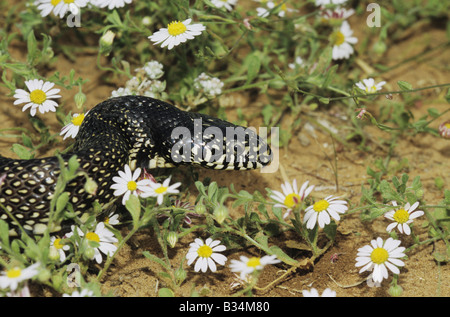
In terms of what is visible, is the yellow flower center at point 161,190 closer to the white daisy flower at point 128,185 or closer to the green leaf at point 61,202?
the white daisy flower at point 128,185

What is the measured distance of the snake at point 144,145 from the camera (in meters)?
4.36

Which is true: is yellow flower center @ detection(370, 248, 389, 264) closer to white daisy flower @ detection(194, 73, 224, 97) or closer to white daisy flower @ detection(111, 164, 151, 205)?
white daisy flower @ detection(111, 164, 151, 205)

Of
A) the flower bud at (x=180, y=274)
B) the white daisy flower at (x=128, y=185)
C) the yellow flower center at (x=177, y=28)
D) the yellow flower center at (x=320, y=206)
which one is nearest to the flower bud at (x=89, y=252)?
the white daisy flower at (x=128, y=185)

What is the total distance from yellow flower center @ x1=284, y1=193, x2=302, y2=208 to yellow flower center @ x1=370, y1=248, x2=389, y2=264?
0.74 m

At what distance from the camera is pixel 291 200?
3.94 meters

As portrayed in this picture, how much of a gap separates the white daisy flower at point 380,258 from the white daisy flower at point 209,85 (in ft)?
7.52

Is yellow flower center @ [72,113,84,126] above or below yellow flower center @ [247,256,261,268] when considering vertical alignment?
above

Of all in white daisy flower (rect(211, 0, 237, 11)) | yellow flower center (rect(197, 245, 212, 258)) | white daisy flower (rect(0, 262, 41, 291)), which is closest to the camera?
white daisy flower (rect(0, 262, 41, 291))

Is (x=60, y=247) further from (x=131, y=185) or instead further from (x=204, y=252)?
(x=204, y=252)

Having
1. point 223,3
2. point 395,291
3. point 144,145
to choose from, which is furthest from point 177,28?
point 395,291

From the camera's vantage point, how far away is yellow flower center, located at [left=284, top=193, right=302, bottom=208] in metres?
3.80

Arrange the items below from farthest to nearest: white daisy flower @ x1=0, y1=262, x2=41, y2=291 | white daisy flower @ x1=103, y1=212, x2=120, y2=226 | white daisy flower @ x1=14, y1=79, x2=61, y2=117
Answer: white daisy flower @ x1=14, y1=79, x2=61, y2=117 → white daisy flower @ x1=103, y1=212, x2=120, y2=226 → white daisy flower @ x1=0, y1=262, x2=41, y2=291

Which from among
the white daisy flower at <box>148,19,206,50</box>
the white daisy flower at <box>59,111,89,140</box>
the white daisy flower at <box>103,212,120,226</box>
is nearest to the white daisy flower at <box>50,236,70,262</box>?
the white daisy flower at <box>103,212,120,226</box>
